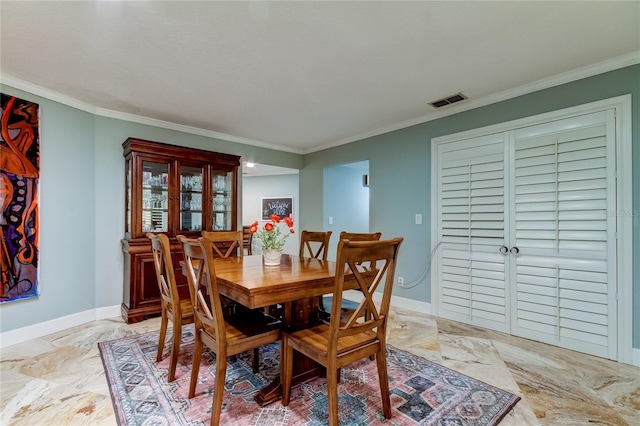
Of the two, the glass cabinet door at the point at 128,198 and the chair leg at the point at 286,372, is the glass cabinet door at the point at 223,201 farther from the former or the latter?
the chair leg at the point at 286,372

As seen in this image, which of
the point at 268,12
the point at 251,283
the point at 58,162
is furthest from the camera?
the point at 58,162

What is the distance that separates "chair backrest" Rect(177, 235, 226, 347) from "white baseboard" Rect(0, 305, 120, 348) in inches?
85.7

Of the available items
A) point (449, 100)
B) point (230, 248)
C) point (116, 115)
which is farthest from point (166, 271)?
point (449, 100)

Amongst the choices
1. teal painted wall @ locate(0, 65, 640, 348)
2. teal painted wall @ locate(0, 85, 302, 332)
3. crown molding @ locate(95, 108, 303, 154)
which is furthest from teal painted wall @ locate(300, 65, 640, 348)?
teal painted wall @ locate(0, 85, 302, 332)

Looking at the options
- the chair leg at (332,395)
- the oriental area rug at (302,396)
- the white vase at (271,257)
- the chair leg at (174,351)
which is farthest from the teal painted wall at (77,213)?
the chair leg at (332,395)

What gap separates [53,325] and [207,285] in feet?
8.18

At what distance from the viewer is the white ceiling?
5.81 ft

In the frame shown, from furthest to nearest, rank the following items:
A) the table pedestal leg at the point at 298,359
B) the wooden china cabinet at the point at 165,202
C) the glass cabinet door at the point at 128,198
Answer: the glass cabinet door at the point at 128,198 < the wooden china cabinet at the point at 165,202 < the table pedestal leg at the point at 298,359

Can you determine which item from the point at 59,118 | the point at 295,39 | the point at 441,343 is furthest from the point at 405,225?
the point at 59,118

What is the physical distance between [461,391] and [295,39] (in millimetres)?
2609

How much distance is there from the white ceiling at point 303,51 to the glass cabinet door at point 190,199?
80 centimetres

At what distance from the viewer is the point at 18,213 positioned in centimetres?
266

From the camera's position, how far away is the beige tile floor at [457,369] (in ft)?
5.56

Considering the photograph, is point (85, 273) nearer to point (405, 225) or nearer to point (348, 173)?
point (405, 225)
